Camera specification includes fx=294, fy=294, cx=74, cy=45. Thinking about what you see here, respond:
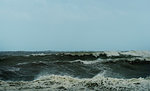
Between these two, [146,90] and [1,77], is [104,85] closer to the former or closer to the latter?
[146,90]

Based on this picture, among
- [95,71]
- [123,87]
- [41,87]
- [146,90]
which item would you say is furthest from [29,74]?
[146,90]

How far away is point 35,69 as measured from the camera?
26.4 metres

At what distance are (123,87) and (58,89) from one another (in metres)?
3.68

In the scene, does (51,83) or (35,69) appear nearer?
(51,83)

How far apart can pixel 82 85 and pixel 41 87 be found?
8.11 feet

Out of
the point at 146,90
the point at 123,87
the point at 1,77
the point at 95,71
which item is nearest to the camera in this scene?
the point at 146,90

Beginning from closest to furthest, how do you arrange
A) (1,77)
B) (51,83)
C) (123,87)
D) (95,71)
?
(123,87) → (51,83) → (1,77) → (95,71)

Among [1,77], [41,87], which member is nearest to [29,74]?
[1,77]

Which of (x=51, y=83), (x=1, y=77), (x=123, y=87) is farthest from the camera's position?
(x=1, y=77)

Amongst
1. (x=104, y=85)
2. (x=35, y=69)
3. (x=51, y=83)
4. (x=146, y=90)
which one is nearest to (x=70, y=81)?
(x=51, y=83)

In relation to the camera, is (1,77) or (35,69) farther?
(35,69)

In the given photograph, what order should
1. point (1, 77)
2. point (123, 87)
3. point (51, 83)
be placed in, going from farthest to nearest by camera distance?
point (1, 77)
point (51, 83)
point (123, 87)

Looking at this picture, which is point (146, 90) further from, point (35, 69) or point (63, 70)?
point (35, 69)

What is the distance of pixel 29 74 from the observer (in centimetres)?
2398
